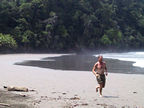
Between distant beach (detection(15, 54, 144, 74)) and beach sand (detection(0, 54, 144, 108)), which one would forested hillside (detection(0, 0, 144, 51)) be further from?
beach sand (detection(0, 54, 144, 108))

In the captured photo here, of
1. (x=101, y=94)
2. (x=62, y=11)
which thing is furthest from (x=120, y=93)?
(x=62, y=11)

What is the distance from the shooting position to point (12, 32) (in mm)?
45188

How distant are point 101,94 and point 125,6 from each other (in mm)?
70872

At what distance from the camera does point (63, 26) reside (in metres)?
51.3

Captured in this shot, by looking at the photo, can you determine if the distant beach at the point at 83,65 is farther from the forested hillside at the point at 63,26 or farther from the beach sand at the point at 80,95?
the forested hillside at the point at 63,26

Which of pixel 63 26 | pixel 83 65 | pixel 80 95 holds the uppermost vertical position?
pixel 63 26

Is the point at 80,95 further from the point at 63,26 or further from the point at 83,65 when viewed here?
the point at 63,26

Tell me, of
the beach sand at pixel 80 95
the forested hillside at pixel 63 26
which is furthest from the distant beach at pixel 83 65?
the forested hillside at pixel 63 26

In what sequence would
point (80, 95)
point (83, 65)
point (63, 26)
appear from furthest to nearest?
point (63, 26) < point (83, 65) < point (80, 95)

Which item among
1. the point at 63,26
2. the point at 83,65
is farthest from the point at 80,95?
the point at 63,26

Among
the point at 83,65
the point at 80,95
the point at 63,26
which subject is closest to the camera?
the point at 80,95

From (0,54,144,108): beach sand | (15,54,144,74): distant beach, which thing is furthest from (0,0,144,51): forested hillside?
(0,54,144,108): beach sand

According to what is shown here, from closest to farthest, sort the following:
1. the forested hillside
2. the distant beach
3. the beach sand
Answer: the beach sand → the distant beach → the forested hillside

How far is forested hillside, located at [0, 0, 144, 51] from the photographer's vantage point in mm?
45594
